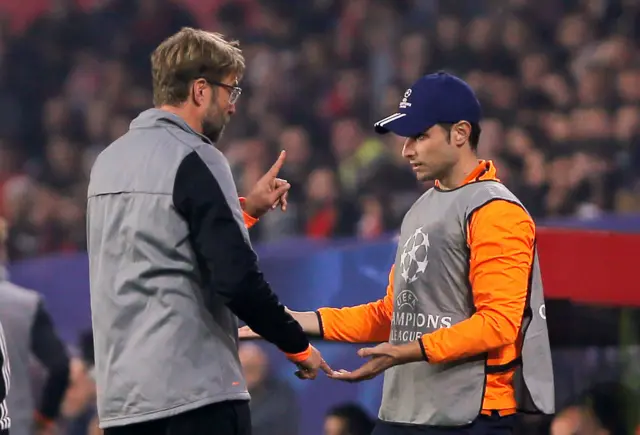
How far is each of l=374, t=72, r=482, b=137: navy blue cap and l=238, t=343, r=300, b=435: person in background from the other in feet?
11.1

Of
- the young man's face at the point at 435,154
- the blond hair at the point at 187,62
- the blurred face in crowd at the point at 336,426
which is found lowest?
the blurred face in crowd at the point at 336,426

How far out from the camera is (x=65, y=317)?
8.21 m

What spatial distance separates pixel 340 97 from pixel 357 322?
715cm

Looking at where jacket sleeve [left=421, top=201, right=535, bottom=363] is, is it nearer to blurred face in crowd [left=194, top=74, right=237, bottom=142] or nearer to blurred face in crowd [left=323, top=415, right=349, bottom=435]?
blurred face in crowd [left=194, top=74, right=237, bottom=142]

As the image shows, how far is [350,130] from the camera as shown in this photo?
34.1 ft

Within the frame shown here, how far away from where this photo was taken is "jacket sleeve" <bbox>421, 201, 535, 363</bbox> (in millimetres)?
3729

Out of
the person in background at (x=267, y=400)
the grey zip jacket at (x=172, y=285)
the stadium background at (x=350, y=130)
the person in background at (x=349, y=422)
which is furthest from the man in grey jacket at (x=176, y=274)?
the person in background at (x=267, y=400)

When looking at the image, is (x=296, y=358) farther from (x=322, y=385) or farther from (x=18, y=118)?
(x=18, y=118)

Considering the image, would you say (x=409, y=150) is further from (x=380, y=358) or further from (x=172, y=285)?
(x=172, y=285)

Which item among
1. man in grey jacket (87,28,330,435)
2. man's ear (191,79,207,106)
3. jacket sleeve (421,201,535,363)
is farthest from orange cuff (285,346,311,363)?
man's ear (191,79,207,106)

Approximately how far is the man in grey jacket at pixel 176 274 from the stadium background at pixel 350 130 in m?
1.96

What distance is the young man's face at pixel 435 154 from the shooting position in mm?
3957

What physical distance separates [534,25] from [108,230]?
7.23 m

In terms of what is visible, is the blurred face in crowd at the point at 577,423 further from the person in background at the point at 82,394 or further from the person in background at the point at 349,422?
the person in background at the point at 82,394
